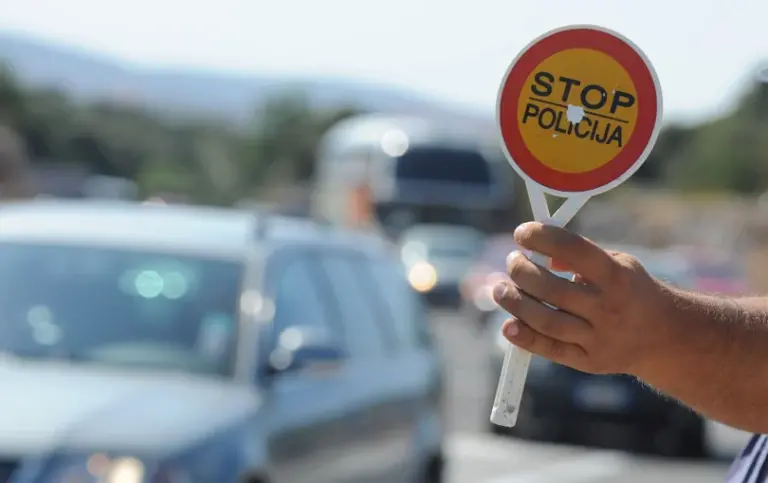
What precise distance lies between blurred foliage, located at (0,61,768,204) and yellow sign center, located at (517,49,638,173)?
37213 mm

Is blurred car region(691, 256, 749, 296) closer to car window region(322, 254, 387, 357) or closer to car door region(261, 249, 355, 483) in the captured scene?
car window region(322, 254, 387, 357)

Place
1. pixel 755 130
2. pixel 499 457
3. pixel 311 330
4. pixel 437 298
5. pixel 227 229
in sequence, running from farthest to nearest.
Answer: pixel 755 130, pixel 437 298, pixel 499 457, pixel 227 229, pixel 311 330

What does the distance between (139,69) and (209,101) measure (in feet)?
20.8

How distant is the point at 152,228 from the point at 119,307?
0.53 m

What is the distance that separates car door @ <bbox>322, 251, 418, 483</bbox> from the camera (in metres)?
6.86

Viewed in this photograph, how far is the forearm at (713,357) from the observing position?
250 cm

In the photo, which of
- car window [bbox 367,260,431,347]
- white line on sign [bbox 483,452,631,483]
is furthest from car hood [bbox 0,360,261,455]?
white line on sign [bbox 483,452,631,483]

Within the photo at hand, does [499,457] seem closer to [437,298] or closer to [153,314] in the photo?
[153,314]

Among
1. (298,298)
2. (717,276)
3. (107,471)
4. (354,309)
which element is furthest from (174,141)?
(107,471)

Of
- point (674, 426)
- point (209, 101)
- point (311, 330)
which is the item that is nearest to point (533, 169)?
point (311, 330)

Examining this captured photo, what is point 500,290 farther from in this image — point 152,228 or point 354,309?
point 354,309

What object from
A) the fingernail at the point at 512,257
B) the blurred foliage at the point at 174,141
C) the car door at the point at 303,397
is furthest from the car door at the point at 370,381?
the blurred foliage at the point at 174,141

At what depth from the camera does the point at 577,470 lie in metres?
12.9

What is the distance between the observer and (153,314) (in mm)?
6418
